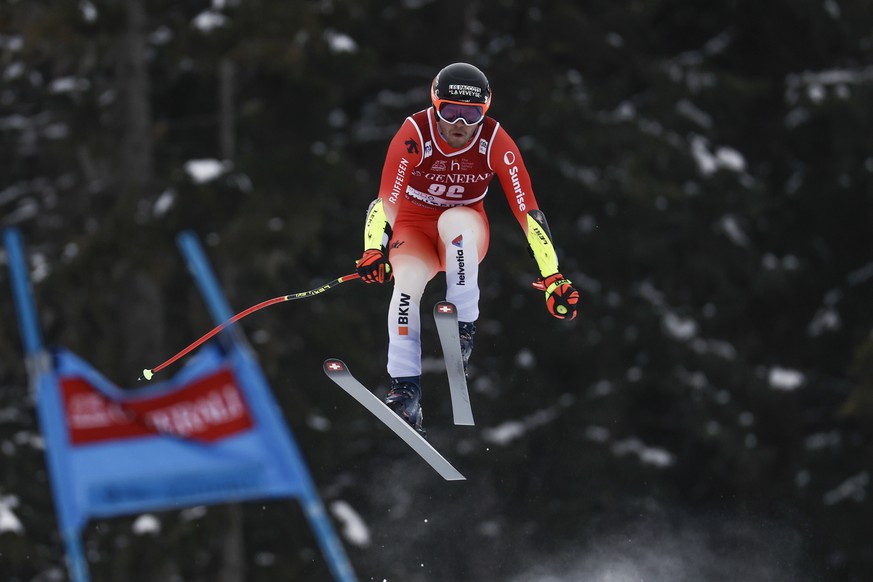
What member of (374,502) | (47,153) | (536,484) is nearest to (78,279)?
(47,153)

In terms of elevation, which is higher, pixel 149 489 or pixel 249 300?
pixel 149 489

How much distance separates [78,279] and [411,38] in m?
5.45

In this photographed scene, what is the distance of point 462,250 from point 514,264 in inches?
354

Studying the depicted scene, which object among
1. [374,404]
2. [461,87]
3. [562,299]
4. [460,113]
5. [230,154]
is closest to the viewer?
[461,87]

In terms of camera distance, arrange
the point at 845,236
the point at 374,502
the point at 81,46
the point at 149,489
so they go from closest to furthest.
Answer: the point at 149,489 → the point at 81,46 → the point at 374,502 → the point at 845,236

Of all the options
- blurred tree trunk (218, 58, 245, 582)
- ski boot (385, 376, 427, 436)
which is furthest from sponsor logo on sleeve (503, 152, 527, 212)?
blurred tree trunk (218, 58, 245, 582)

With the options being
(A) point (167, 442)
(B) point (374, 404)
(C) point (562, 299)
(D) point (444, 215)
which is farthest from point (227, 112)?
(C) point (562, 299)

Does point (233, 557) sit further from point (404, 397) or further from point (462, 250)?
point (462, 250)

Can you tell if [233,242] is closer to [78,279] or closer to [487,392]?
[78,279]

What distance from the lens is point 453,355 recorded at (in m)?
9.72

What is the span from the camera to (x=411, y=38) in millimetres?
21219

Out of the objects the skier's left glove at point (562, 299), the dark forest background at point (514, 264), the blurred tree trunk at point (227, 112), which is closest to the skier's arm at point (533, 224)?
the skier's left glove at point (562, 299)

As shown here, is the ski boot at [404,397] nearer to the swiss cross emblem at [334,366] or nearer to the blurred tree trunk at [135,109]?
the swiss cross emblem at [334,366]

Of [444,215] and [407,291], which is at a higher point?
[444,215]
